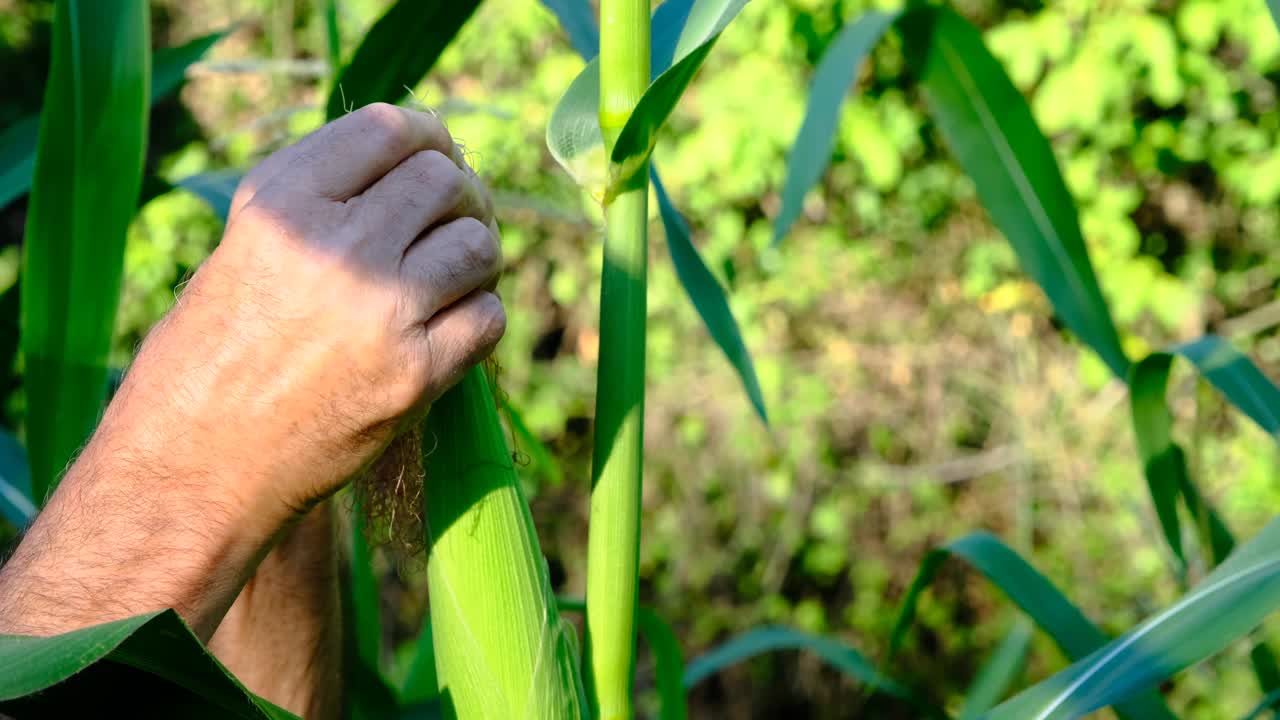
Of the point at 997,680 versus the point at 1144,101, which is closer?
the point at 997,680

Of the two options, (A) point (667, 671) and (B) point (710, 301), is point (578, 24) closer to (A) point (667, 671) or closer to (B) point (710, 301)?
(B) point (710, 301)

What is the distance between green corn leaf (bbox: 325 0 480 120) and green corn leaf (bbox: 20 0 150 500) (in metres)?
0.12

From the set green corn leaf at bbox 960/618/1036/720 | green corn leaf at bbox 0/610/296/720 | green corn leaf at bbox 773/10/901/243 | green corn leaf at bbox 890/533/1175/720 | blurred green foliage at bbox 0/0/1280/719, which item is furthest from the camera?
Answer: blurred green foliage at bbox 0/0/1280/719

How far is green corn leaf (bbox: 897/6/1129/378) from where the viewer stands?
2.05 feet

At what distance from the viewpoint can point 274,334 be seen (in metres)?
0.47

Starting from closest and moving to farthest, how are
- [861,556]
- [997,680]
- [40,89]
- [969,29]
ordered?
[969,29], [997,680], [861,556], [40,89]

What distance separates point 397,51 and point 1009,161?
0.35m

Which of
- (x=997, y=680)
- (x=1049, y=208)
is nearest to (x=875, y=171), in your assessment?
(x=997, y=680)

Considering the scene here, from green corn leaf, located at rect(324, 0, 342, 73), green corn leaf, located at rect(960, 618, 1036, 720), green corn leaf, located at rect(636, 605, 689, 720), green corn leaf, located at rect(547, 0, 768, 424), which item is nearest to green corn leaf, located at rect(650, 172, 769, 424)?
green corn leaf, located at rect(547, 0, 768, 424)

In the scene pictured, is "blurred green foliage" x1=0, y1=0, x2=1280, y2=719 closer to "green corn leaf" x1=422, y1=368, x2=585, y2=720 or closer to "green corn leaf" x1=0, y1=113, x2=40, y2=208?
"green corn leaf" x1=0, y1=113, x2=40, y2=208

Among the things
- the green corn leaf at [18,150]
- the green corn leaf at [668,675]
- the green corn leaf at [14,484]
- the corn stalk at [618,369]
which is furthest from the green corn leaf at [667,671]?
the green corn leaf at [18,150]

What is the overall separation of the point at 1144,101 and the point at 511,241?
1.43 metres

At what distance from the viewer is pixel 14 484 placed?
0.90 metres

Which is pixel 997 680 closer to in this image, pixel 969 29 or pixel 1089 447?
pixel 969 29
